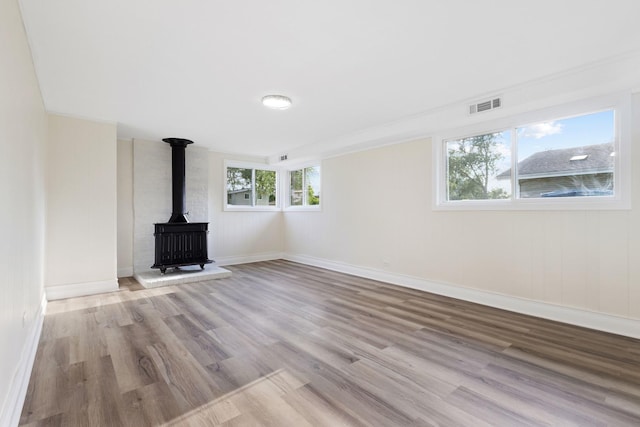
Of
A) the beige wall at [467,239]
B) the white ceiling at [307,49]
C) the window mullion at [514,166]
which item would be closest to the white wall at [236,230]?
the beige wall at [467,239]

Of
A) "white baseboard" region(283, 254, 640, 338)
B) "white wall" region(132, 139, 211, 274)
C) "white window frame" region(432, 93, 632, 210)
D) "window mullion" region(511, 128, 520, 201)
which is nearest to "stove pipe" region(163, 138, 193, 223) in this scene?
"white wall" region(132, 139, 211, 274)

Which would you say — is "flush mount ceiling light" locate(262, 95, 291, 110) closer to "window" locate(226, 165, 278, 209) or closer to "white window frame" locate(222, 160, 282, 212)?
"white window frame" locate(222, 160, 282, 212)

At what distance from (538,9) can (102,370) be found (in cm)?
391

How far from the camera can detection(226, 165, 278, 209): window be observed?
6645 mm

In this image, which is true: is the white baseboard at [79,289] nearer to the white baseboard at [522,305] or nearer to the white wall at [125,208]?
the white wall at [125,208]

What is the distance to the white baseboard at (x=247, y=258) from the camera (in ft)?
21.0

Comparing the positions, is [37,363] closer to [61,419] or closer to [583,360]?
[61,419]

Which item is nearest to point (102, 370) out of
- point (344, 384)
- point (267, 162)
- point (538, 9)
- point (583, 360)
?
point (344, 384)

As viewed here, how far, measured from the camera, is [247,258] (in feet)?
22.1

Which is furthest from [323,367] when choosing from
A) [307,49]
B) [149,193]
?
[149,193]

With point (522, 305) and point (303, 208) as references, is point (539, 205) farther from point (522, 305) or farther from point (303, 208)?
point (303, 208)

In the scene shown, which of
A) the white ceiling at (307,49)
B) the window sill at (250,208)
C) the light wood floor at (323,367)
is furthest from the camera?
the window sill at (250,208)

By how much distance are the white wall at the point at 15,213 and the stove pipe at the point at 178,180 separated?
115 inches

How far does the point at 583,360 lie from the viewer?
2.29 m
